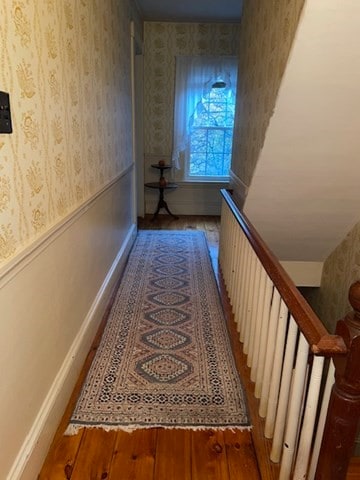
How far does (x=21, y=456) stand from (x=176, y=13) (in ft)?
16.5

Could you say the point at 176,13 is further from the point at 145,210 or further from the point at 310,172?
the point at 310,172

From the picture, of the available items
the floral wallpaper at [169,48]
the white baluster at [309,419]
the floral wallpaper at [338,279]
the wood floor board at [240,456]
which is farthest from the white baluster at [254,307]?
the floral wallpaper at [169,48]

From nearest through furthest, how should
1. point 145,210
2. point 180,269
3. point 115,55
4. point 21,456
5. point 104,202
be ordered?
point 21,456 → point 104,202 → point 115,55 → point 180,269 → point 145,210

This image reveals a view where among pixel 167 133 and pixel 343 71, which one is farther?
Result: pixel 167 133

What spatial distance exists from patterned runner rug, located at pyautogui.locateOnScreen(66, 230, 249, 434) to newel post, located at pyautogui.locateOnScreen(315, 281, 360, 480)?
0.68 metres

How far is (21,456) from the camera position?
1.23m

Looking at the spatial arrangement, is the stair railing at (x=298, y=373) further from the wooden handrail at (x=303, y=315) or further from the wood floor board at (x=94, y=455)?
the wood floor board at (x=94, y=455)

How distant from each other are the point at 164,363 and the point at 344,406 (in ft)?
4.12

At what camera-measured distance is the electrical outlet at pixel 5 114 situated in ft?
3.36

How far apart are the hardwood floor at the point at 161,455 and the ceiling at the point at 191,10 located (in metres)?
4.40

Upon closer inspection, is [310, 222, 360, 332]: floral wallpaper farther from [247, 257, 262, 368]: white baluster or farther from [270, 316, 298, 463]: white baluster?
[270, 316, 298, 463]: white baluster

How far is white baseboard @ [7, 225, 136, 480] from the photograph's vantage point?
1.26 meters

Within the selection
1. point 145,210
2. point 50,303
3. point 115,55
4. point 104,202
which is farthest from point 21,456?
point 145,210

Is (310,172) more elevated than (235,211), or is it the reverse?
(310,172)
